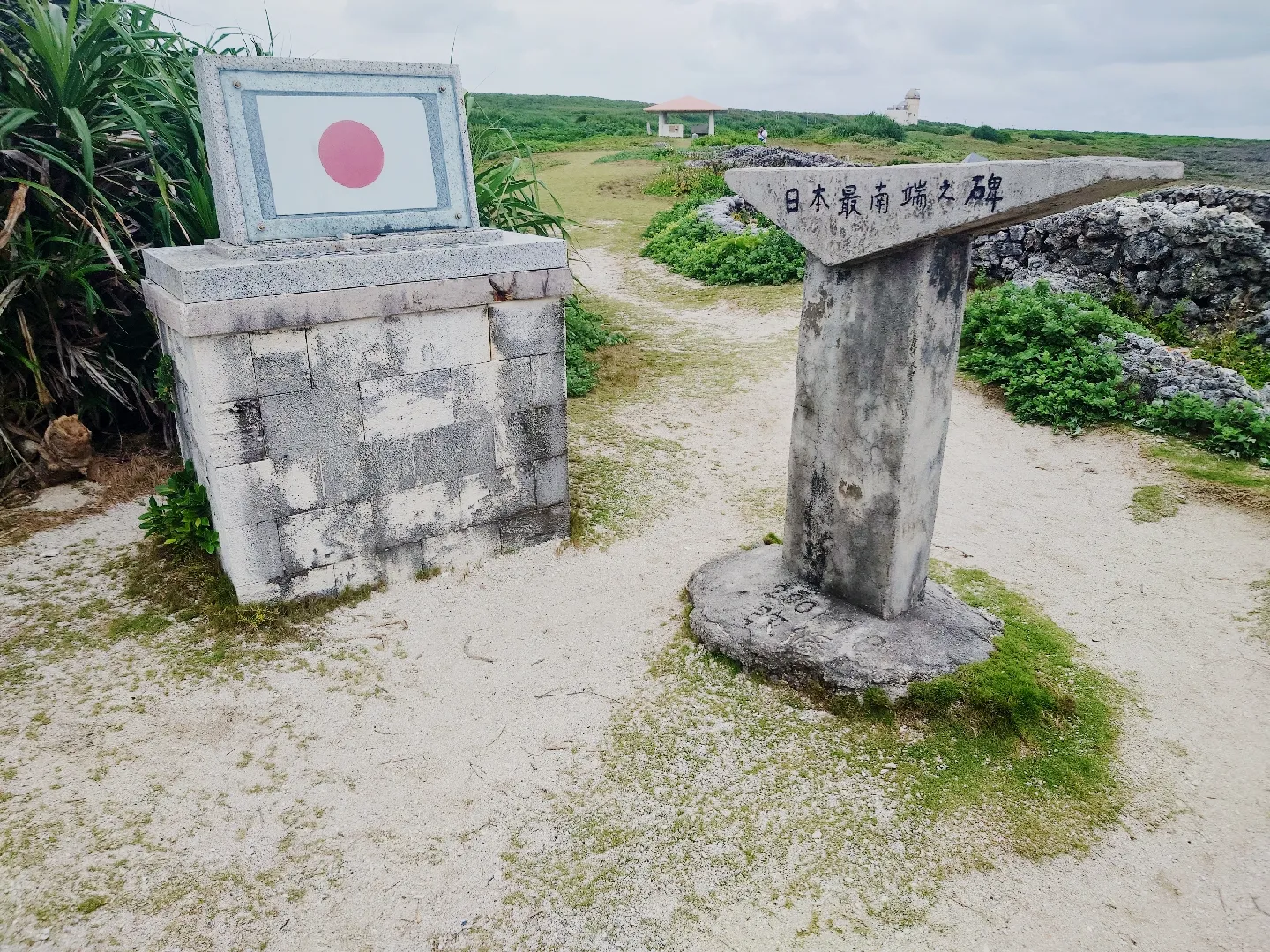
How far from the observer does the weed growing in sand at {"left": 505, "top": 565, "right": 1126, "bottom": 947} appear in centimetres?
248

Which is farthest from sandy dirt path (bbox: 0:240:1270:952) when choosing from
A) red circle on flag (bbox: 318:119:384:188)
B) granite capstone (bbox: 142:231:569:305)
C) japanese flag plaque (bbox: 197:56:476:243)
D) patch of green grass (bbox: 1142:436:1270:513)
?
red circle on flag (bbox: 318:119:384:188)

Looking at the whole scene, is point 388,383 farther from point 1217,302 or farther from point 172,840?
point 1217,302

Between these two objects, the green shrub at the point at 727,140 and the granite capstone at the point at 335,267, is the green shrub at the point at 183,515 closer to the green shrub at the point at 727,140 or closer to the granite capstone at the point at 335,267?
the granite capstone at the point at 335,267

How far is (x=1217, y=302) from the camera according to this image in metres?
8.07

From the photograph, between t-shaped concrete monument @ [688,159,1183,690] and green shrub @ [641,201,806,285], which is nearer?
t-shaped concrete monument @ [688,159,1183,690]

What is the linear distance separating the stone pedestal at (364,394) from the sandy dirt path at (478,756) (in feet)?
1.12

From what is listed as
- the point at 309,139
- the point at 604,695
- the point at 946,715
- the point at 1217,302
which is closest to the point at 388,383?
the point at 309,139

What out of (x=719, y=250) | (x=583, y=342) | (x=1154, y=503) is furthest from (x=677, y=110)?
(x=1154, y=503)

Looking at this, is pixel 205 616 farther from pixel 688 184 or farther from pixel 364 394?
pixel 688 184

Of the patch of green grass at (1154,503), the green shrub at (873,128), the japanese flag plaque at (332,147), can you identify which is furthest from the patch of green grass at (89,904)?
the green shrub at (873,128)

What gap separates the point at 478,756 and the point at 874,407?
1964 mm

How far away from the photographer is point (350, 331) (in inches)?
140

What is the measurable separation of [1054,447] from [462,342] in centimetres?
438

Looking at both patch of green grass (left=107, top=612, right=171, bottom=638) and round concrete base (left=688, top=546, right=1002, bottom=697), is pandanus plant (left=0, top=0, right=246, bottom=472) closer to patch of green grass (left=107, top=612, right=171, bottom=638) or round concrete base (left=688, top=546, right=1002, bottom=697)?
patch of green grass (left=107, top=612, right=171, bottom=638)
